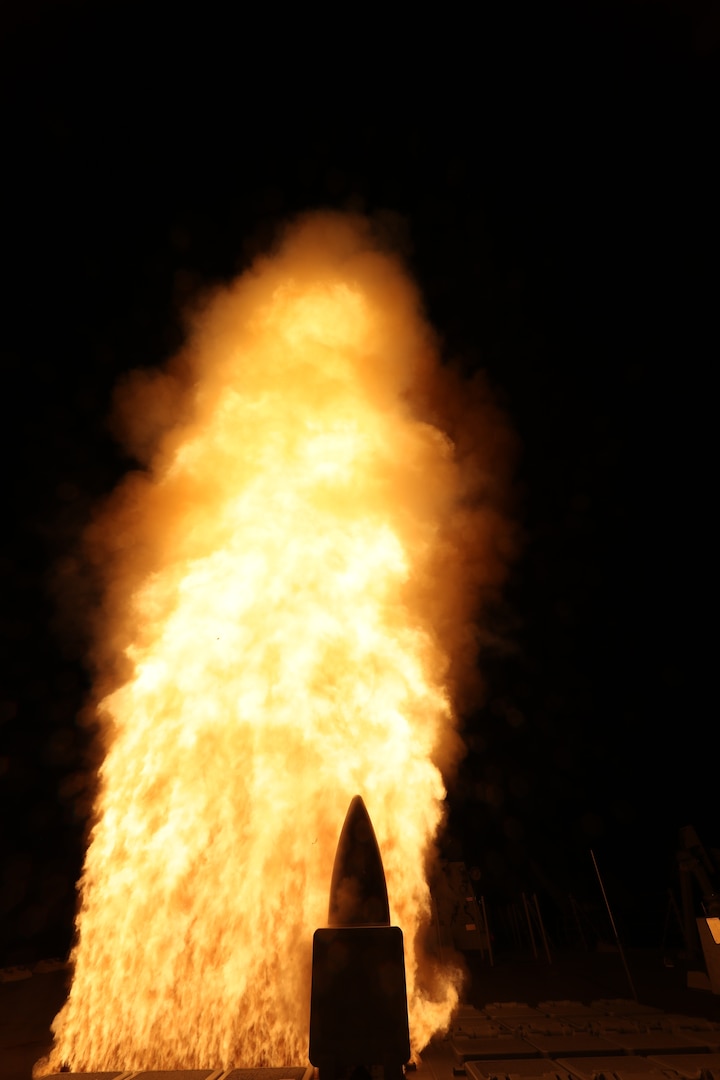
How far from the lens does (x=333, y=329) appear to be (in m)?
16.1

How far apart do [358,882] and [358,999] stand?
130 cm

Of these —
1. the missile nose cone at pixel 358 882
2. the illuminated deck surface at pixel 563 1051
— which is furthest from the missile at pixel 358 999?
the illuminated deck surface at pixel 563 1051

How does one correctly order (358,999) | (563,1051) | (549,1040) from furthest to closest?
1. (549,1040)
2. (563,1051)
3. (358,999)

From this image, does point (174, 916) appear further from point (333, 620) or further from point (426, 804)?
point (333, 620)

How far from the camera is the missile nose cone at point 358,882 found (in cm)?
750

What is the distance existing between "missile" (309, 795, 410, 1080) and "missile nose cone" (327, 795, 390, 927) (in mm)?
22

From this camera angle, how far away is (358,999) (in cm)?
664

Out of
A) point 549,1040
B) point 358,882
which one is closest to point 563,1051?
point 549,1040

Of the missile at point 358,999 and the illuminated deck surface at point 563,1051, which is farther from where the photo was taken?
the illuminated deck surface at point 563,1051

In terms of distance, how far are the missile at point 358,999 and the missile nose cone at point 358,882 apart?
0.07 feet

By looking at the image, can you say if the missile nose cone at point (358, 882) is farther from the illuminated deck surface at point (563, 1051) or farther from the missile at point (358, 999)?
the illuminated deck surface at point (563, 1051)

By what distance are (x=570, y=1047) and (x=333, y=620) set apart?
25.4ft

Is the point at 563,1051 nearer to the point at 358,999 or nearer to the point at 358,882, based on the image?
the point at 358,999

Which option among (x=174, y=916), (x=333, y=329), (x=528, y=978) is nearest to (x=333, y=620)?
(x=174, y=916)
